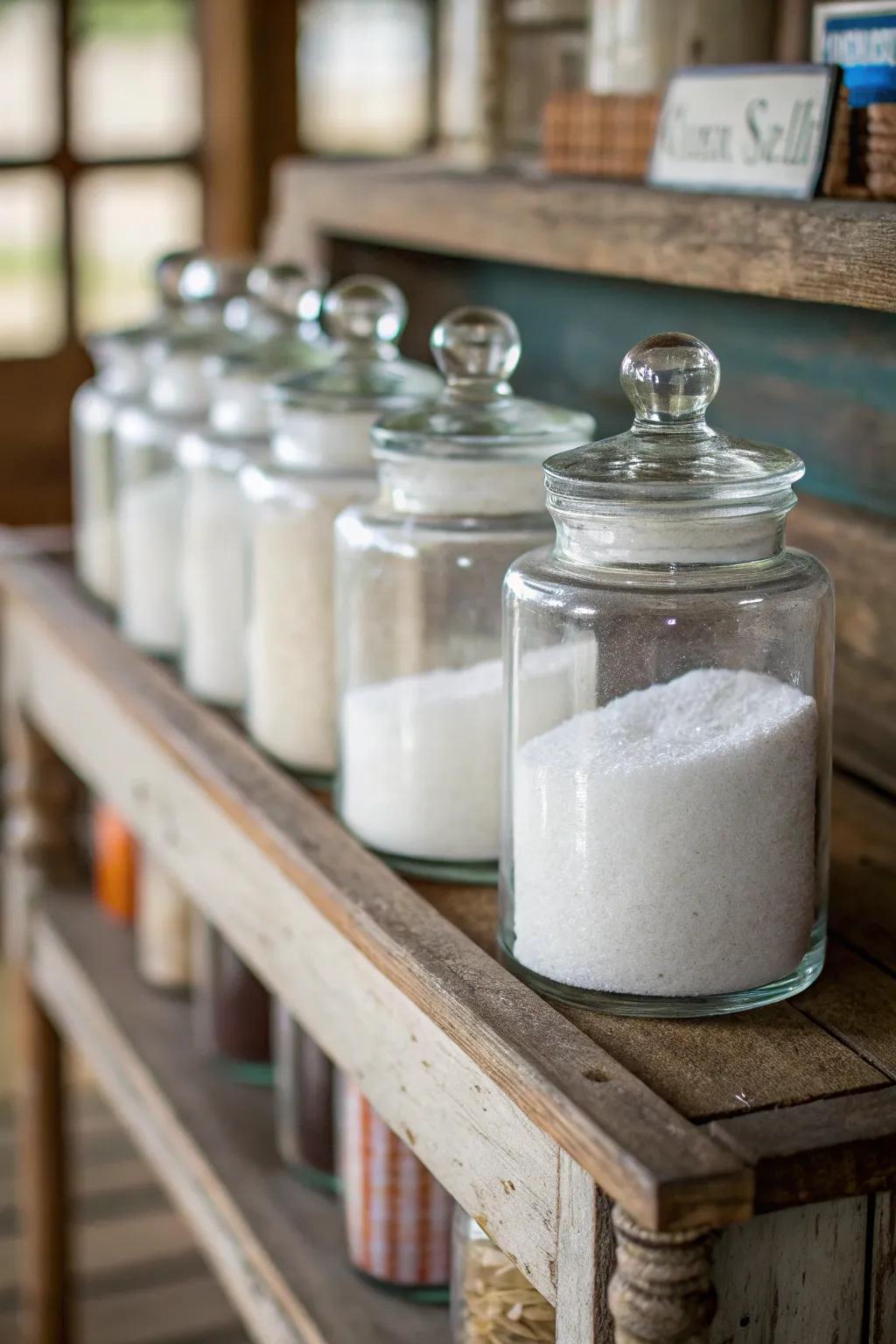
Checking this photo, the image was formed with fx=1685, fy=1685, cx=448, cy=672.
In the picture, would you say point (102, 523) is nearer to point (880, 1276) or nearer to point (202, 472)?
point (202, 472)

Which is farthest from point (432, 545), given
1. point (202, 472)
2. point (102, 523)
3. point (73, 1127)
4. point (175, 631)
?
point (73, 1127)

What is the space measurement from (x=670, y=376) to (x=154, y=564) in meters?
0.65

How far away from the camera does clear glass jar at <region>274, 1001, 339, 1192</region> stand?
104cm

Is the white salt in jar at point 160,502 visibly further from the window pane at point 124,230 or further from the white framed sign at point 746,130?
the window pane at point 124,230

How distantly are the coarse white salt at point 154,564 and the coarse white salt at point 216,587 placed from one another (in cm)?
10

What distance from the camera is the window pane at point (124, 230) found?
249 cm

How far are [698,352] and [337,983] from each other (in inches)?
14.1

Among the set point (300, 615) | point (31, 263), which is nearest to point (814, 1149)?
point (300, 615)

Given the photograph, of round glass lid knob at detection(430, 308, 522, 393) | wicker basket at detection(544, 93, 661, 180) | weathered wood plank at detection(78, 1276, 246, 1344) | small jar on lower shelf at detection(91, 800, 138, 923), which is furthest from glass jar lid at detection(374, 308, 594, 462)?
weathered wood plank at detection(78, 1276, 246, 1344)

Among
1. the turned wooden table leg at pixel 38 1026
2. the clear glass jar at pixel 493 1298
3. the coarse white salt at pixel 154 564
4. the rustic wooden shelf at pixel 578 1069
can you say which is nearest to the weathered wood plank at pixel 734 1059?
the rustic wooden shelf at pixel 578 1069

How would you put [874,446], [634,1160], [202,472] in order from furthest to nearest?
[202,472]
[874,446]
[634,1160]

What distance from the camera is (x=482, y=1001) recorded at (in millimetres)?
655

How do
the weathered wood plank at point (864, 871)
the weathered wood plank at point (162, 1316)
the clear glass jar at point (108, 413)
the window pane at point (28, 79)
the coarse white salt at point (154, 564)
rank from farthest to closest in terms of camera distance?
the window pane at point (28, 79), the weathered wood plank at point (162, 1316), the clear glass jar at point (108, 413), the coarse white salt at point (154, 564), the weathered wood plank at point (864, 871)

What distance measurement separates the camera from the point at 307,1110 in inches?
41.3
